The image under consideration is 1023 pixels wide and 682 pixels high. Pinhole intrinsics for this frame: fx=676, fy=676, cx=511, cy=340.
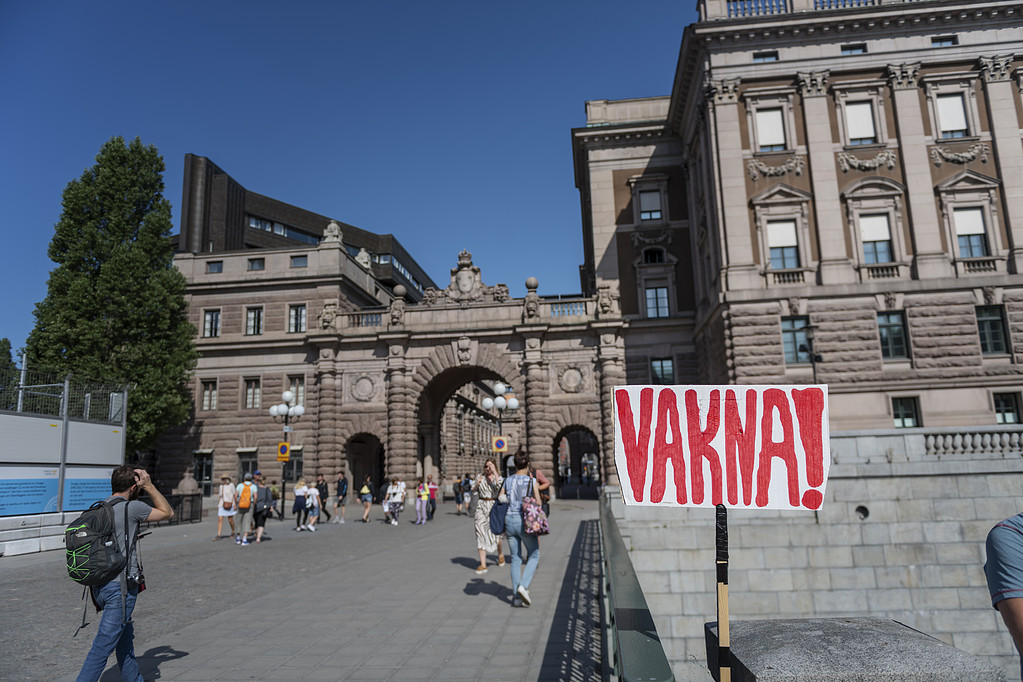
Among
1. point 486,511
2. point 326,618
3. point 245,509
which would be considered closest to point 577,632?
point 326,618

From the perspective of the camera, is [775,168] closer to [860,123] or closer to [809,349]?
[860,123]

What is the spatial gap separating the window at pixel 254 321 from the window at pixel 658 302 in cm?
2134

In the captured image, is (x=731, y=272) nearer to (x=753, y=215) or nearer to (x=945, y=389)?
(x=753, y=215)

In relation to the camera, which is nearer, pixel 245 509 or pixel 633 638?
pixel 633 638

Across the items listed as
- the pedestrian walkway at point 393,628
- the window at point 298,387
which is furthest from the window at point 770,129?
the window at point 298,387

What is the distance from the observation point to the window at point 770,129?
91.9ft

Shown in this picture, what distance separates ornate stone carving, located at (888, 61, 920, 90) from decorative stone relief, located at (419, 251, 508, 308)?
767 inches

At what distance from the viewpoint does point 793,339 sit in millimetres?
26516

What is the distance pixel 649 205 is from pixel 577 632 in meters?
31.0

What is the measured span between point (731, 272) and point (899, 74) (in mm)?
10539

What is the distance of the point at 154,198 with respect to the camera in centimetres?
3186

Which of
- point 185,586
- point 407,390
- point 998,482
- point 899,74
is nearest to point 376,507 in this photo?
point 407,390

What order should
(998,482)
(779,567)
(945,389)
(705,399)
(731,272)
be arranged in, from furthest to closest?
1. (731,272)
2. (945,389)
3. (998,482)
4. (779,567)
5. (705,399)

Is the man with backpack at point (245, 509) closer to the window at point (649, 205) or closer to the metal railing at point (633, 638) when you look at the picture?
the metal railing at point (633, 638)
